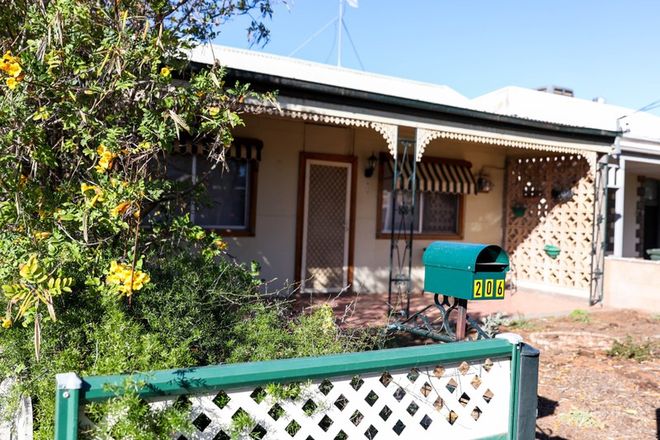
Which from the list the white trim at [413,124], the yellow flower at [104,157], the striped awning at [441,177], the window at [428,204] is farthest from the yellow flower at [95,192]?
the striped awning at [441,177]

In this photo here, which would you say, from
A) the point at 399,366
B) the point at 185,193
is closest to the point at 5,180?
the point at 185,193

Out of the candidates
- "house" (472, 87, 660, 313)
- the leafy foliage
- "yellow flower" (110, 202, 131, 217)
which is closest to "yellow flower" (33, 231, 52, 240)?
the leafy foliage

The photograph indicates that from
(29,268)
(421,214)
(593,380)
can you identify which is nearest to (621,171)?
(421,214)

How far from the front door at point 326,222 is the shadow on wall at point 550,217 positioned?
418cm

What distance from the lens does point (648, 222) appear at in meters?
16.0

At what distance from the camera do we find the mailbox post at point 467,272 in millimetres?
3787

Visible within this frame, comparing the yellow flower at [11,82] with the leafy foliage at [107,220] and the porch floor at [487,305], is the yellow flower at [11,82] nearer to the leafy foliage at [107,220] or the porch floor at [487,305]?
the leafy foliage at [107,220]

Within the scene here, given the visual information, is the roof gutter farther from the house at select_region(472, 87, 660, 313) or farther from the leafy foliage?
the leafy foliage

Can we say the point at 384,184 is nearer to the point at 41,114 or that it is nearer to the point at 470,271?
the point at 470,271

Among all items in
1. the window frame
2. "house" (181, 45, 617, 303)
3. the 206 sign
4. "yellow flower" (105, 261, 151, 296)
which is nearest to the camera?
"yellow flower" (105, 261, 151, 296)

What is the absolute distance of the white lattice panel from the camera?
2338 millimetres

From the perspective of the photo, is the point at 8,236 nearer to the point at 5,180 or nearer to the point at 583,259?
the point at 5,180

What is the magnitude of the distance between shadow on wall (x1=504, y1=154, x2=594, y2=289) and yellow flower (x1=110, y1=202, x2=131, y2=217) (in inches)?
379

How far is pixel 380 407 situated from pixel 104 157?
1.85 meters
